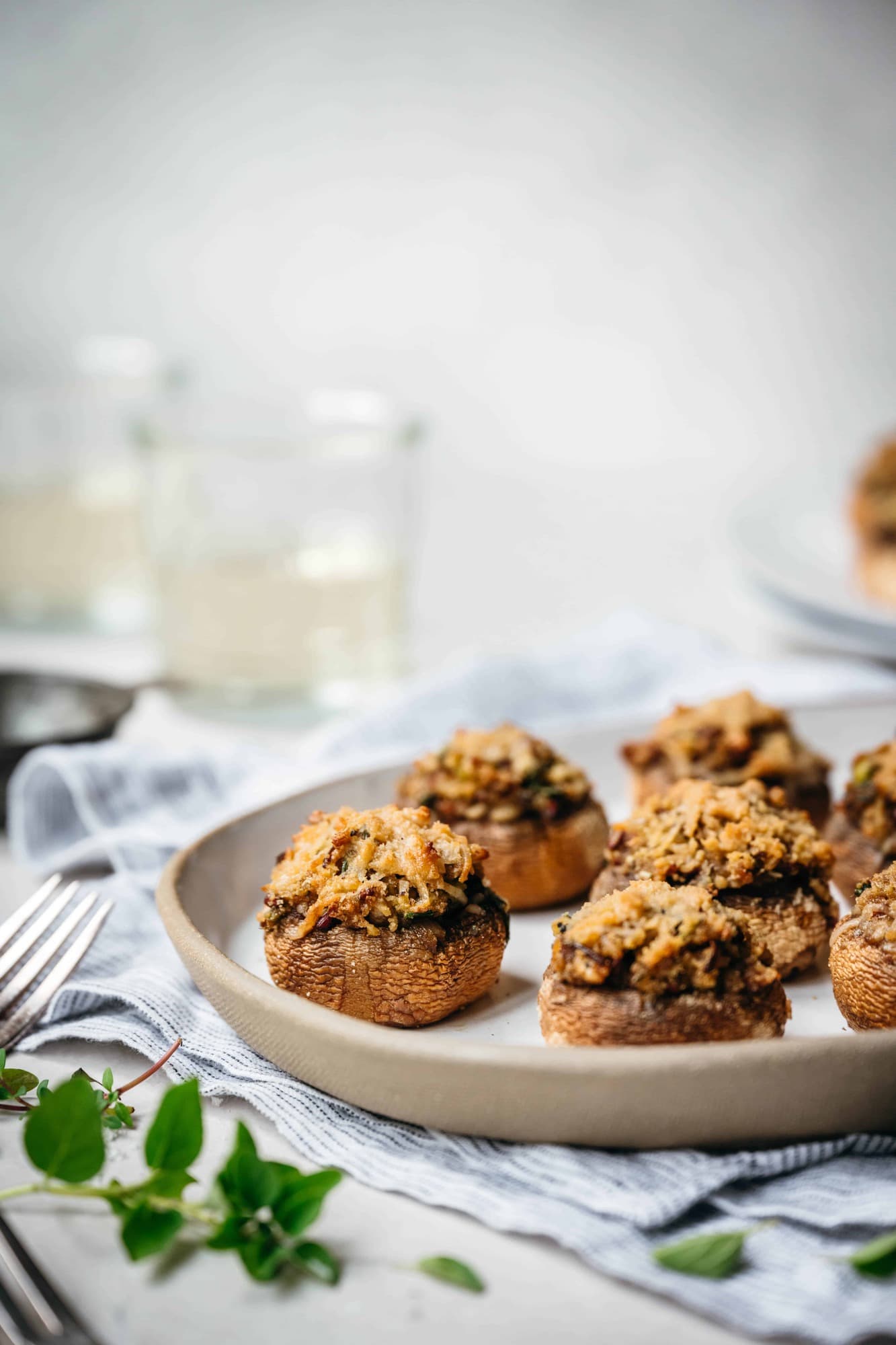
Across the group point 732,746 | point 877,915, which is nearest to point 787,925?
point 877,915

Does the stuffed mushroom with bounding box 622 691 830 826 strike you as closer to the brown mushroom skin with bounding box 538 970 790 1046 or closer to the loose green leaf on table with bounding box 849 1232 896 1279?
the brown mushroom skin with bounding box 538 970 790 1046

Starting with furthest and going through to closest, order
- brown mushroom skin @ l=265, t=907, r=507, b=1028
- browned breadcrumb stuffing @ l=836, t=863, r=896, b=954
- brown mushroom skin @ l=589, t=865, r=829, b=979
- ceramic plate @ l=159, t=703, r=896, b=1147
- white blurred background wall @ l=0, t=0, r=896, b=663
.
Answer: white blurred background wall @ l=0, t=0, r=896, b=663 < brown mushroom skin @ l=589, t=865, r=829, b=979 < brown mushroom skin @ l=265, t=907, r=507, b=1028 < browned breadcrumb stuffing @ l=836, t=863, r=896, b=954 < ceramic plate @ l=159, t=703, r=896, b=1147

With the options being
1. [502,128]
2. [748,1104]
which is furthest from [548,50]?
[748,1104]

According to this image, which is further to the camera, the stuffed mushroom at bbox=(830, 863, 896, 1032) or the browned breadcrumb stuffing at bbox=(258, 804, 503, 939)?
the browned breadcrumb stuffing at bbox=(258, 804, 503, 939)

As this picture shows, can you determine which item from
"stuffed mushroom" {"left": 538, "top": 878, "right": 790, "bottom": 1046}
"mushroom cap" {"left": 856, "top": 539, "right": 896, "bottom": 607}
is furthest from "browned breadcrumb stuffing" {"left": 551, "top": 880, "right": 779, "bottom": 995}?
"mushroom cap" {"left": 856, "top": 539, "right": 896, "bottom": 607}

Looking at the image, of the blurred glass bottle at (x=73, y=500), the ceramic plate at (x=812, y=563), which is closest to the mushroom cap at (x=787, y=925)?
the ceramic plate at (x=812, y=563)

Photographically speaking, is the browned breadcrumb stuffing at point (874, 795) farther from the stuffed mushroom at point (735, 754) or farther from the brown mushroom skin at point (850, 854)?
the stuffed mushroom at point (735, 754)

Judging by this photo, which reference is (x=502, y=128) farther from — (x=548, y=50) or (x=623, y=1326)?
(x=623, y=1326)

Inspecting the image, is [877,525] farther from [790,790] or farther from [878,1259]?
[878,1259]
